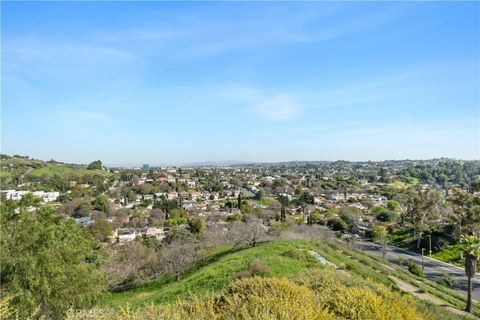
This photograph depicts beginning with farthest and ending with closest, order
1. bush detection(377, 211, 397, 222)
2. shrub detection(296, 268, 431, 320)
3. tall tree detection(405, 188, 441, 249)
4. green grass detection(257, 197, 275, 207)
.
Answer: green grass detection(257, 197, 275, 207) → bush detection(377, 211, 397, 222) → tall tree detection(405, 188, 441, 249) → shrub detection(296, 268, 431, 320)

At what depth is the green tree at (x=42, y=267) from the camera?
1172cm

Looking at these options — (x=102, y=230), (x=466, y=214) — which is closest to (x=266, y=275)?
(x=466, y=214)

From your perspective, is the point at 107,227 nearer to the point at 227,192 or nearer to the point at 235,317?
the point at 235,317

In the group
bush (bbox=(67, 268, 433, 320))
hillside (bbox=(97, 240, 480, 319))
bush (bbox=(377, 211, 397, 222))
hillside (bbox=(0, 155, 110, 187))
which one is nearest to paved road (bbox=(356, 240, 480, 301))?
hillside (bbox=(97, 240, 480, 319))

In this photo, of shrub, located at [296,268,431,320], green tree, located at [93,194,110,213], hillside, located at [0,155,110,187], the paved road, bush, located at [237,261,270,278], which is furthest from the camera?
hillside, located at [0,155,110,187]

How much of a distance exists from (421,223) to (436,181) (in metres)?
73.3

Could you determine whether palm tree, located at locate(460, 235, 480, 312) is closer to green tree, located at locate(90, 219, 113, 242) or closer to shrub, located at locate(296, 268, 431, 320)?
shrub, located at locate(296, 268, 431, 320)

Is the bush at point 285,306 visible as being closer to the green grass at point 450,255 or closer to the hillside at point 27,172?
the green grass at point 450,255

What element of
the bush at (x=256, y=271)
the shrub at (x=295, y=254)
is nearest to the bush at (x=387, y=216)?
the shrub at (x=295, y=254)

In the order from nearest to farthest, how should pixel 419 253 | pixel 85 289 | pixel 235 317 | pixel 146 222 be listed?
pixel 235 317, pixel 85 289, pixel 419 253, pixel 146 222

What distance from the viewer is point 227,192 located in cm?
9150

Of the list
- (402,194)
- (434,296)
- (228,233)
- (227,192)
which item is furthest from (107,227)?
(402,194)

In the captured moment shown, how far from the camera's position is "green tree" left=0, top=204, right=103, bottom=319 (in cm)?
1172

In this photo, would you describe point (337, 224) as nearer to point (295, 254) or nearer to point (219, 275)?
point (295, 254)
